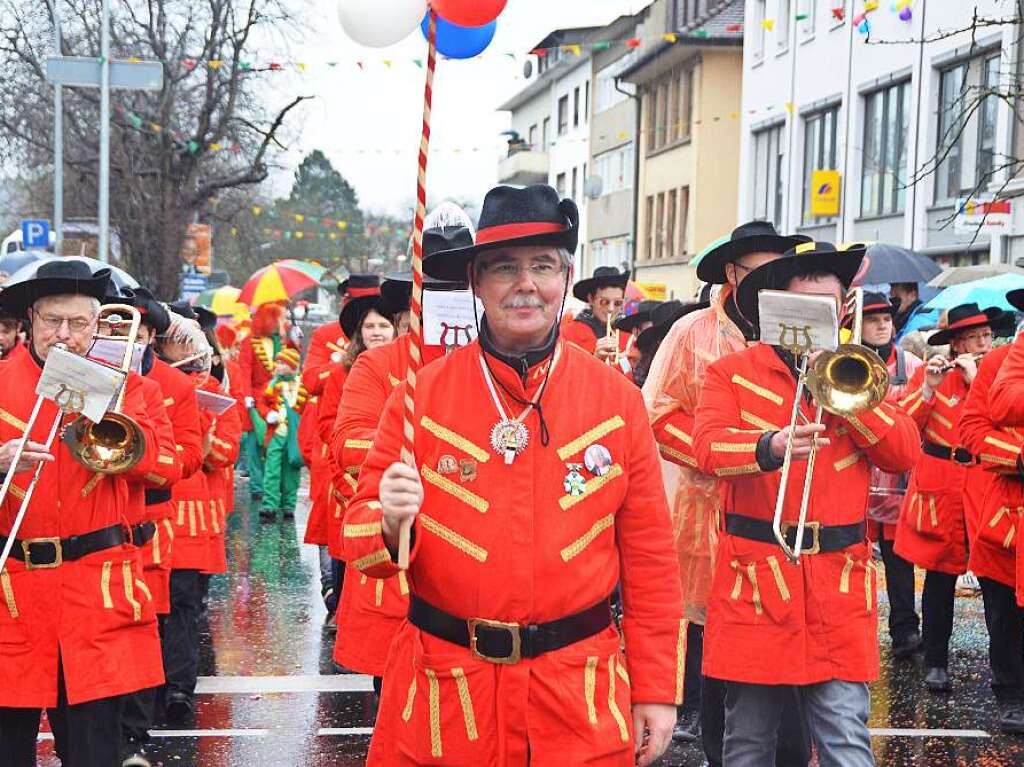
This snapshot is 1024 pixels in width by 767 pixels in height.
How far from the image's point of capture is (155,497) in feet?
24.1

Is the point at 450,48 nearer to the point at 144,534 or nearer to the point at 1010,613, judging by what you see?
the point at 144,534

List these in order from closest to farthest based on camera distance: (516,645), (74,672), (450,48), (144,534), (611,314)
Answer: (516,645), (450,48), (74,672), (144,534), (611,314)

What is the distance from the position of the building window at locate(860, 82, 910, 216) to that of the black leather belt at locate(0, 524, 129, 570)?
22780 mm

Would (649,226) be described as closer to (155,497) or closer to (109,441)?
(155,497)

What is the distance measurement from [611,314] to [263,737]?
536cm

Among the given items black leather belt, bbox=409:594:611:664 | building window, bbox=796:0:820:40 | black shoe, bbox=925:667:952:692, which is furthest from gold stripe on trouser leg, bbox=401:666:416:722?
building window, bbox=796:0:820:40

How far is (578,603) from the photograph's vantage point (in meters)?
3.74

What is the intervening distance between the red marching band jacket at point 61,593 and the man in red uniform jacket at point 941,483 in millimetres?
4765

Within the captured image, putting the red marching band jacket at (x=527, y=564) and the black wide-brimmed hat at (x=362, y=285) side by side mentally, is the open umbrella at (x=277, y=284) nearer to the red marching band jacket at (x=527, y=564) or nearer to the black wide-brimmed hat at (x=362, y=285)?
the black wide-brimmed hat at (x=362, y=285)

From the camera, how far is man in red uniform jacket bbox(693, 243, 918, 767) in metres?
5.21

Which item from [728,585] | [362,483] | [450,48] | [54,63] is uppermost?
[54,63]

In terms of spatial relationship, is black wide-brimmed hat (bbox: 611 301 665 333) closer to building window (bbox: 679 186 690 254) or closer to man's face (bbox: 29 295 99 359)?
man's face (bbox: 29 295 99 359)

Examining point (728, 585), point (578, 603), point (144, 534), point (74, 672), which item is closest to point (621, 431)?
point (578, 603)

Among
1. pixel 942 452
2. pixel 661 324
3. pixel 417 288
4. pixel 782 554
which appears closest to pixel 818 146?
pixel 942 452
